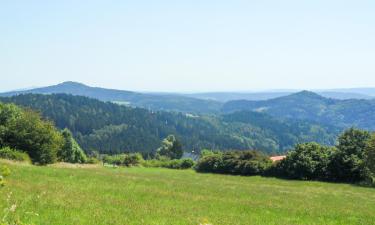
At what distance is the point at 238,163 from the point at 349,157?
1878 cm

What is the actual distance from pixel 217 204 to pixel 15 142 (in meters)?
45.0

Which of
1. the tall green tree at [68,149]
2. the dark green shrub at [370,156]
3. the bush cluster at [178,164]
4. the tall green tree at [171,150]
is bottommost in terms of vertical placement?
the tall green tree at [171,150]

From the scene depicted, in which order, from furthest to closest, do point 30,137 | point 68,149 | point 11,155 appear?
point 68,149 < point 30,137 < point 11,155

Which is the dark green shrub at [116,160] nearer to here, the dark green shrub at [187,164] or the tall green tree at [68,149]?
the tall green tree at [68,149]

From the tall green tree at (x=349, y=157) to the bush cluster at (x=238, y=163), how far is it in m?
11.2

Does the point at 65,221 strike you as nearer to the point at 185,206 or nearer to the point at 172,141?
the point at 185,206

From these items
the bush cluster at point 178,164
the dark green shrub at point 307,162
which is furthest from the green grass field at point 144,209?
the bush cluster at point 178,164

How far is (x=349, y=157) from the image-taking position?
2511 inches

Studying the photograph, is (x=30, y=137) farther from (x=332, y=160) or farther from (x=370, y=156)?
(x=370, y=156)

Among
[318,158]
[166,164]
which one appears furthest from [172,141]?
[318,158]

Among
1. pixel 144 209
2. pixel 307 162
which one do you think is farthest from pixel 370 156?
pixel 144 209

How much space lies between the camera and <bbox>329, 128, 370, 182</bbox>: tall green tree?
206 ft

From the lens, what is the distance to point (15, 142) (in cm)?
6078

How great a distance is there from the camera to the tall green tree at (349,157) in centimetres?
6294
